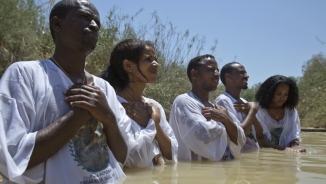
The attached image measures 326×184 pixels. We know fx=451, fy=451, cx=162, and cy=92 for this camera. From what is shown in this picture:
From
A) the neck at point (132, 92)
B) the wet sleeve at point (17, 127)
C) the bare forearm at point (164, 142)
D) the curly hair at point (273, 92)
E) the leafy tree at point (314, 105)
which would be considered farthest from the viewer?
the leafy tree at point (314, 105)

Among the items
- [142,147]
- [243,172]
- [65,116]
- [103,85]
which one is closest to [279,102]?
[243,172]

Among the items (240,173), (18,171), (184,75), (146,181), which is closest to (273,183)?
(240,173)

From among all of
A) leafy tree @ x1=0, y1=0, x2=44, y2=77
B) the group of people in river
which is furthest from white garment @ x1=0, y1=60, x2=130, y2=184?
leafy tree @ x1=0, y1=0, x2=44, y2=77

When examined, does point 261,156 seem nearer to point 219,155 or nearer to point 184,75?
point 219,155

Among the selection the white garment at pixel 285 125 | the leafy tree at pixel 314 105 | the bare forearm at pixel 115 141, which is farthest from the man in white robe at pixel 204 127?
the leafy tree at pixel 314 105

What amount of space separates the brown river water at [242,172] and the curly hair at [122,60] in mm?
880

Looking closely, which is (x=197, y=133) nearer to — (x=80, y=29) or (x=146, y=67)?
(x=146, y=67)

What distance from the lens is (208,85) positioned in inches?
202

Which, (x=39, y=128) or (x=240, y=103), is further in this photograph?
(x=240, y=103)

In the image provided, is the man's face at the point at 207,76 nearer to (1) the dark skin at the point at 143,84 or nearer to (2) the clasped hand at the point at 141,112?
(1) the dark skin at the point at 143,84

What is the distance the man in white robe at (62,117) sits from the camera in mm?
2137

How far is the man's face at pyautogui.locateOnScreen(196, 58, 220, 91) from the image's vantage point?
202 inches

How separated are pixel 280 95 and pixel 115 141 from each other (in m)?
4.76

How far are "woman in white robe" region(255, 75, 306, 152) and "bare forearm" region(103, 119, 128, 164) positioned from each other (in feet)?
13.6
